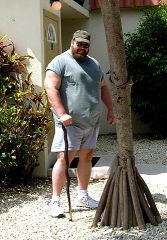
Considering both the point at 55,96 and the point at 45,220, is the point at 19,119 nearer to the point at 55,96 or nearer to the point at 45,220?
the point at 55,96

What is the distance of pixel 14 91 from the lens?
253 inches

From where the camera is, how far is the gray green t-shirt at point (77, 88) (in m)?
4.84

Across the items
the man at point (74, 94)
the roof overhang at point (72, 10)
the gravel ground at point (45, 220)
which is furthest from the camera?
the roof overhang at point (72, 10)

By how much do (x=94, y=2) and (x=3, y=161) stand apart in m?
6.26

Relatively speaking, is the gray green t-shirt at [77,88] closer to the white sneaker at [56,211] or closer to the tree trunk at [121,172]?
the tree trunk at [121,172]

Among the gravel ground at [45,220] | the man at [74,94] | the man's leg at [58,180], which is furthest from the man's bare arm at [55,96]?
the gravel ground at [45,220]

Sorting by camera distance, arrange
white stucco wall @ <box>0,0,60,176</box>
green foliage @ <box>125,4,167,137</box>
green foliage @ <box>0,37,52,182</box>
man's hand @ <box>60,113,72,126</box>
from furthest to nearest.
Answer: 1. green foliage @ <box>125,4,167,137</box>
2. white stucco wall @ <box>0,0,60,176</box>
3. green foliage @ <box>0,37,52,182</box>
4. man's hand @ <box>60,113,72,126</box>

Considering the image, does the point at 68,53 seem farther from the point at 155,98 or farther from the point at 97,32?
the point at 97,32

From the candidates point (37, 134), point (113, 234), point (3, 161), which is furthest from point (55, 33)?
point (113, 234)

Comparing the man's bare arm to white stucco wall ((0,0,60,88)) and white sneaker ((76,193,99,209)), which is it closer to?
white sneaker ((76,193,99,209))

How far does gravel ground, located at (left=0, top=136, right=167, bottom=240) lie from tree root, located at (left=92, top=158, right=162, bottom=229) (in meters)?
0.08

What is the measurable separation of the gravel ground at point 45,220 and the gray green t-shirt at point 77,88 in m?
0.99

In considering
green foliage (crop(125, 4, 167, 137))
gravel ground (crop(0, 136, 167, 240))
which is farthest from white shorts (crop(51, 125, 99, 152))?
green foliage (crop(125, 4, 167, 137))

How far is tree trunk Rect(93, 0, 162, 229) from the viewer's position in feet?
14.2
